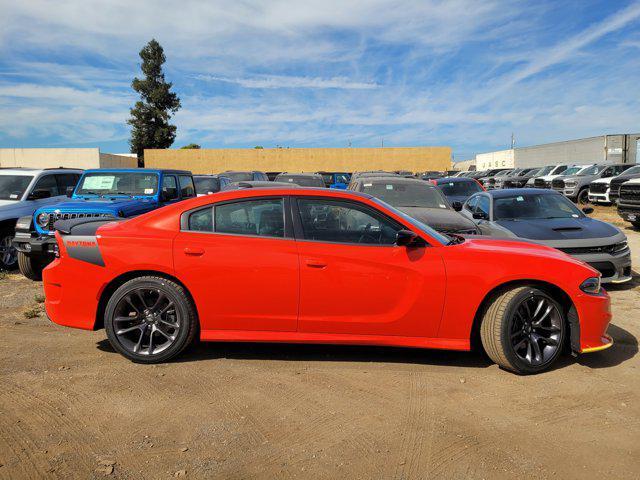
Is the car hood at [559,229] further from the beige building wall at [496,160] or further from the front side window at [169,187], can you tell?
the beige building wall at [496,160]

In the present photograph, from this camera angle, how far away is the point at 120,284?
14.3ft

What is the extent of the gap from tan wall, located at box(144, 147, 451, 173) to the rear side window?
43.3 m

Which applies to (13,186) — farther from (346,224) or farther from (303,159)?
(303,159)

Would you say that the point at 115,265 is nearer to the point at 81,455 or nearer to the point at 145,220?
the point at 145,220

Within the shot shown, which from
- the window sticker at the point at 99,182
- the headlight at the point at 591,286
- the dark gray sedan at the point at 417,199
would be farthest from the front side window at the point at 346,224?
the window sticker at the point at 99,182

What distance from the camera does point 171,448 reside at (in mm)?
2990

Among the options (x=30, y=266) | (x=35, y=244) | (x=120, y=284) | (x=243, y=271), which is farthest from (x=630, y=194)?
(x=30, y=266)

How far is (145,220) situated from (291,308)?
1528 millimetres

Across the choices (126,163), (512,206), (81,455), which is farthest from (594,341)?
(126,163)

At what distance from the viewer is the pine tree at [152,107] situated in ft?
195

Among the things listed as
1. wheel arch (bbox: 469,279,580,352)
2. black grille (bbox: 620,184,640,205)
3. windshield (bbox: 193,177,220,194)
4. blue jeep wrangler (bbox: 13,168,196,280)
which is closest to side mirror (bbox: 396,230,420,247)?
wheel arch (bbox: 469,279,580,352)

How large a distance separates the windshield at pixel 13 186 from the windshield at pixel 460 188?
1126 centimetres

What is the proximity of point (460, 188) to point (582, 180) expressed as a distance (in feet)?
30.8

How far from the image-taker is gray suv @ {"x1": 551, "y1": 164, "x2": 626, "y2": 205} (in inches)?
848
